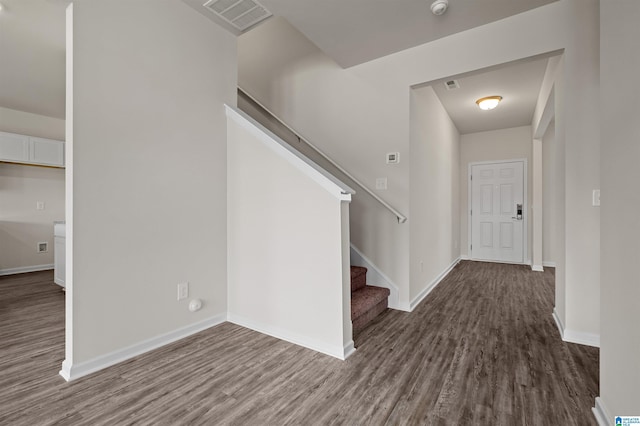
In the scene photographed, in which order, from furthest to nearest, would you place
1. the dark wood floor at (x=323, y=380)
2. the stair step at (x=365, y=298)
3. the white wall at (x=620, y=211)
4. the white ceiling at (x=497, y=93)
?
1. the white ceiling at (x=497, y=93)
2. the stair step at (x=365, y=298)
3. the dark wood floor at (x=323, y=380)
4. the white wall at (x=620, y=211)

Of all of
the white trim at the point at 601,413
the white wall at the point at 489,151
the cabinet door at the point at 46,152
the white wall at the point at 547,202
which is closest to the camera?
the white trim at the point at 601,413

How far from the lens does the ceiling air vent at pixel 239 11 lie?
2.38m

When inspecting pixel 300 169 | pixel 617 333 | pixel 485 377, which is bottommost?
pixel 485 377

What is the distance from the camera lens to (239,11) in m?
2.49

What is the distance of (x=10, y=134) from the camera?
4363 millimetres

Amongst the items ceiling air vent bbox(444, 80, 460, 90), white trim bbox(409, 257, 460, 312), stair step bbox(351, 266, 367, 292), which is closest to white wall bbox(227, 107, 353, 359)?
stair step bbox(351, 266, 367, 292)

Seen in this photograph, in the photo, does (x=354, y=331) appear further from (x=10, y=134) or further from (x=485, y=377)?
(x=10, y=134)

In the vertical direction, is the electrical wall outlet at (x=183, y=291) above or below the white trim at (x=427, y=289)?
above

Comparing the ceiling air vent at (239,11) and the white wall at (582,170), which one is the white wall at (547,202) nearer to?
the white wall at (582,170)

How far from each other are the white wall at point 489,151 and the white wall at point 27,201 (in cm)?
765

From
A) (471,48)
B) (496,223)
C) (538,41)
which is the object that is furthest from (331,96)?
(496,223)

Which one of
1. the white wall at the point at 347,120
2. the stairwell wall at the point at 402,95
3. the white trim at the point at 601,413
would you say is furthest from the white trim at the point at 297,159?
the white trim at the point at 601,413

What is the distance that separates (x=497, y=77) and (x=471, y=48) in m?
1.26

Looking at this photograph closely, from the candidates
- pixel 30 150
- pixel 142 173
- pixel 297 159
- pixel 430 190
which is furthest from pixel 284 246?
pixel 30 150
